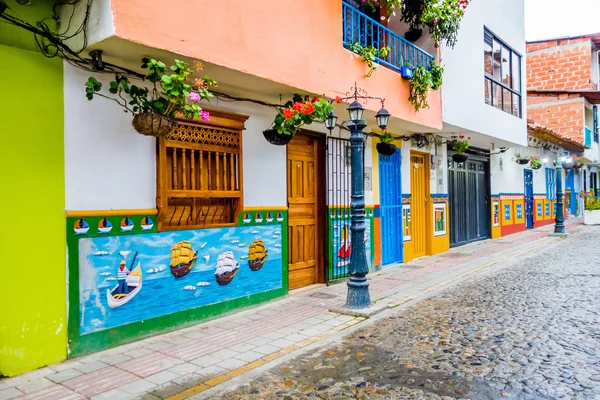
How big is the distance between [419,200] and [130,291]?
317 inches

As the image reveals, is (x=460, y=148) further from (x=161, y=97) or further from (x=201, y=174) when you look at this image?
(x=161, y=97)

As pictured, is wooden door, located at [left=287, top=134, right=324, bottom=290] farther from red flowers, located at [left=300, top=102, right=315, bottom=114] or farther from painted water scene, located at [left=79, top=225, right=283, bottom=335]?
red flowers, located at [left=300, top=102, right=315, bottom=114]

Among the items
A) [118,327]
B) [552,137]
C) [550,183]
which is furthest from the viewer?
[550,183]

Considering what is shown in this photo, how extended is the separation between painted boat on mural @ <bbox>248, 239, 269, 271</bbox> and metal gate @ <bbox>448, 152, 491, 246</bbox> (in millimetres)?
7852

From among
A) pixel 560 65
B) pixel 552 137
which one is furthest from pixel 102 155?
pixel 560 65

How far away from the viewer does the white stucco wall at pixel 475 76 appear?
9.89m

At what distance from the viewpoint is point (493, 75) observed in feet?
40.3

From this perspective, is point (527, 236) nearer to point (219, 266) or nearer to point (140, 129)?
point (219, 266)

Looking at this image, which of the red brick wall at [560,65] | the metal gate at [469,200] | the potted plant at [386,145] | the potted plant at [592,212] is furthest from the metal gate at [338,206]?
the red brick wall at [560,65]

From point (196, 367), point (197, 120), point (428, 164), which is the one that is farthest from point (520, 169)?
point (196, 367)

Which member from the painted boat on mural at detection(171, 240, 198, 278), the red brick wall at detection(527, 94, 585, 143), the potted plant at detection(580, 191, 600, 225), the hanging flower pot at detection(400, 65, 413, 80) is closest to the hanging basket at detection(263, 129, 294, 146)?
the painted boat on mural at detection(171, 240, 198, 278)

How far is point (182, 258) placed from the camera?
5.63 m

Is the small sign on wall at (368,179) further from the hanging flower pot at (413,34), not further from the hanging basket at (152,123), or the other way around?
the hanging basket at (152,123)

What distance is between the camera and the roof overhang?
16.3m
